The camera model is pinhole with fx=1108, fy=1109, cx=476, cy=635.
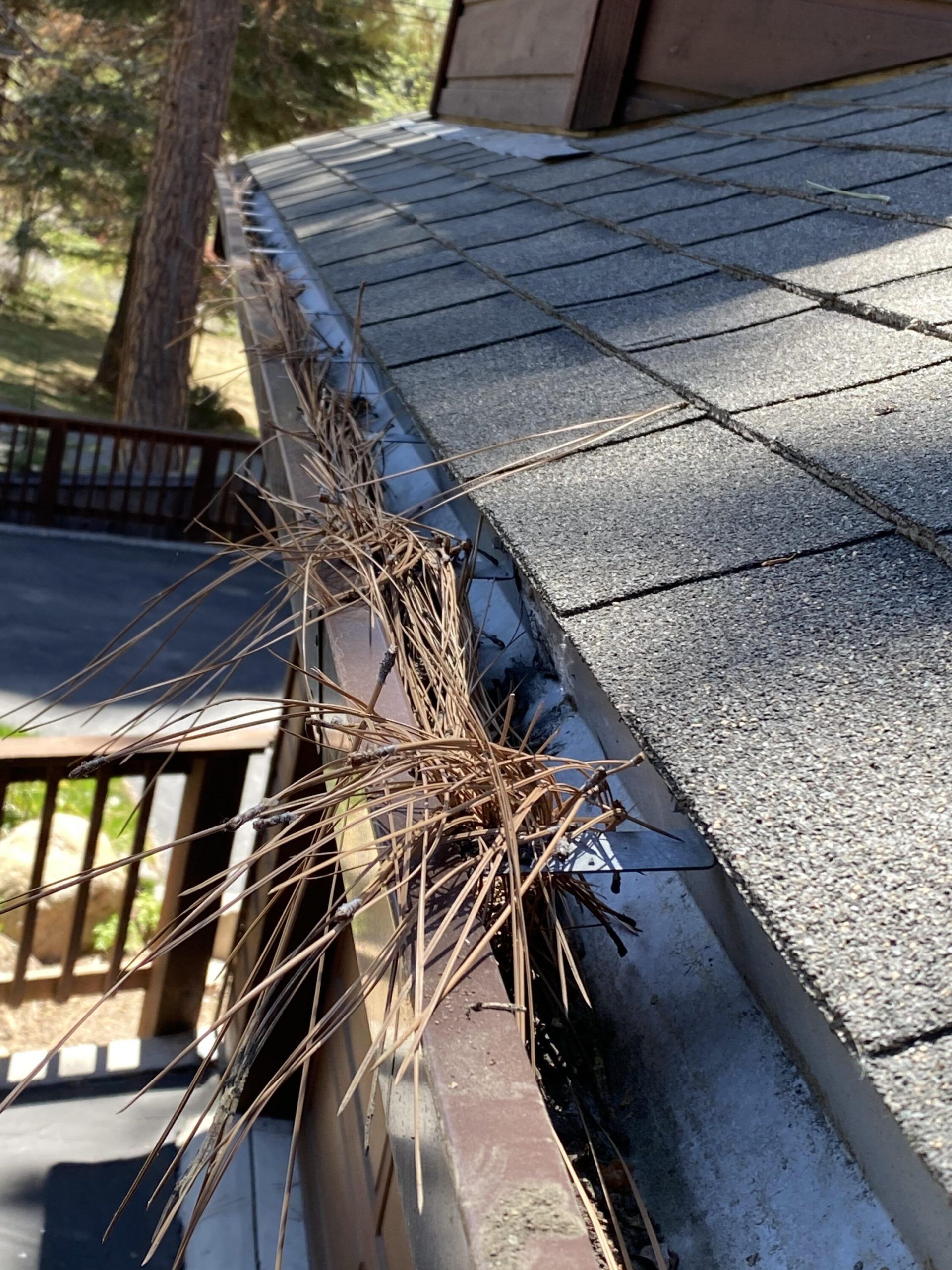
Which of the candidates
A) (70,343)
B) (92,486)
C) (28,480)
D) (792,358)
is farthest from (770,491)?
(70,343)

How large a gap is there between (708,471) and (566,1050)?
0.70 m

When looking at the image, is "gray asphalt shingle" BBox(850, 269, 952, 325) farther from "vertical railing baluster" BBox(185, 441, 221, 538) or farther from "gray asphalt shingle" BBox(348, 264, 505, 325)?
"vertical railing baluster" BBox(185, 441, 221, 538)

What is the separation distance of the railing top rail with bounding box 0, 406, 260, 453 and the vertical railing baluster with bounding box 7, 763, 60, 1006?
600 centimetres

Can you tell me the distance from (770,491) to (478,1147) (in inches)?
31.2

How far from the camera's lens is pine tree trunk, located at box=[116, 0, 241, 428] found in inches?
410

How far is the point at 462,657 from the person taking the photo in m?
1.37

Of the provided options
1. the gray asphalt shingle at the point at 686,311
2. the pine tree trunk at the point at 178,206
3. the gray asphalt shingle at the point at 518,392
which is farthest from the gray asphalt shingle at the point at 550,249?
the pine tree trunk at the point at 178,206

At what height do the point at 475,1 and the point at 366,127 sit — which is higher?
the point at 475,1

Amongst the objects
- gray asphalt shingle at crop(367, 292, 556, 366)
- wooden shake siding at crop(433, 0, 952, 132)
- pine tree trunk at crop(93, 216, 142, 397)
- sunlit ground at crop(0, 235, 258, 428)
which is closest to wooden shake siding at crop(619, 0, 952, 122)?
wooden shake siding at crop(433, 0, 952, 132)

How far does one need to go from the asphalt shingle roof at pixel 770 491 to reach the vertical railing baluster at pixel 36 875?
1709 mm

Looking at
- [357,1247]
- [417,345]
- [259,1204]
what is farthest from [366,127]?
[357,1247]

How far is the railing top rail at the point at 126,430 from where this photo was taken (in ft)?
30.5

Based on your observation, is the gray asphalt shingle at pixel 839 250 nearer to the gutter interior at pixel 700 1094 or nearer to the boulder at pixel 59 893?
the gutter interior at pixel 700 1094

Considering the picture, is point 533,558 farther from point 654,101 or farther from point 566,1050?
point 654,101
